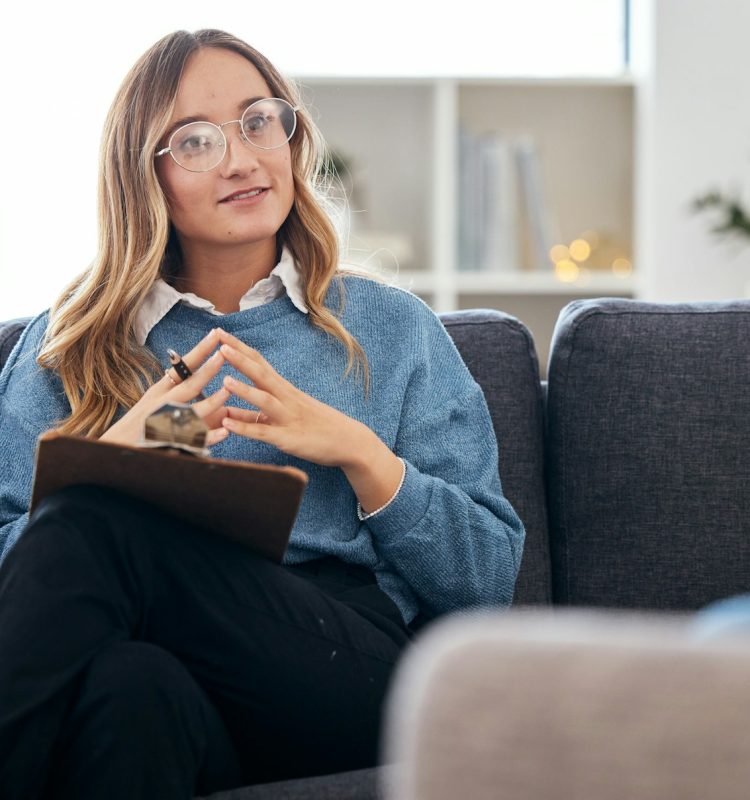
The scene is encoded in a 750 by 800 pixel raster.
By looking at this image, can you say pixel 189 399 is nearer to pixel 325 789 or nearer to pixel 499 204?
pixel 325 789

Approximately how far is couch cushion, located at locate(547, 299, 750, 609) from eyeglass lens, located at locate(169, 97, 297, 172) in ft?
1.68

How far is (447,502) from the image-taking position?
155 cm

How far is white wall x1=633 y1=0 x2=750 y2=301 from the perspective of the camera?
3340 millimetres

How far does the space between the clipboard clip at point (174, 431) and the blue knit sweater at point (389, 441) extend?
332 millimetres

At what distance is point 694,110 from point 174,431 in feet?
8.13

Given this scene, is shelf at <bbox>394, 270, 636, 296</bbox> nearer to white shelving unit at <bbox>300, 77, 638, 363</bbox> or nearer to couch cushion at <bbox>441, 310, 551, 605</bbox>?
white shelving unit at <bbox>300, 77, 638, 363</bbox>

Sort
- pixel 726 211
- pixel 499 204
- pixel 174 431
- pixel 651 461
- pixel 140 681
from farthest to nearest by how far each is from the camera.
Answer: pixel 499 204, pixel 726 211, pixel 651 461, pixel 174 431, pixel 140 681

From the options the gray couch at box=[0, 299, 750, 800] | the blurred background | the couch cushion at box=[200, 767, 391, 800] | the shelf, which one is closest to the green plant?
the blurred background

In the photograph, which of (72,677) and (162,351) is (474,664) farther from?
(162,351)

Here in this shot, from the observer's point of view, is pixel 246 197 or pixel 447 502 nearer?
pixel 447 502

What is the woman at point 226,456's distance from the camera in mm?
1156

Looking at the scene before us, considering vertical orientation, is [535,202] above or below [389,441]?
above

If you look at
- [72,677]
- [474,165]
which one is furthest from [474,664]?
[474,165]

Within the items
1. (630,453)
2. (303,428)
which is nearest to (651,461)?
(630,453)
